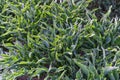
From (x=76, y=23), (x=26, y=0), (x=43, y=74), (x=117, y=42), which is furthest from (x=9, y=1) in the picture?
(x=117, y=42)

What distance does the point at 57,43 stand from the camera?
3250 mm

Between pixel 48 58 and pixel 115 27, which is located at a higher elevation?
pixel 115 27

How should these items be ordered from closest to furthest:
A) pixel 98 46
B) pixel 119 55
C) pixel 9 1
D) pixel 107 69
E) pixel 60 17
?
pixel 107 69, pixel 119 55, pixel 98 46, pixel 60 17, pixel 9 1

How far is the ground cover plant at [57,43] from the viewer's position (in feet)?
9.92

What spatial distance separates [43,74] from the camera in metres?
3.14

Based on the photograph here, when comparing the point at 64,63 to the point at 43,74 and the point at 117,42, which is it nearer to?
the point at 43,74

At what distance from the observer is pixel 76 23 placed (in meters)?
3.45

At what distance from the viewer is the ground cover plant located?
3.02 metres

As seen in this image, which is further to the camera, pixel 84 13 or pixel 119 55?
pixel 84 13

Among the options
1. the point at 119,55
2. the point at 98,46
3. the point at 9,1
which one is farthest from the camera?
the point at 9,1

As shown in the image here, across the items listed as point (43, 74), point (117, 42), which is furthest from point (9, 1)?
point (117, 42)

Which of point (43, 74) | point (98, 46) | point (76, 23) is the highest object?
point (76, 23)

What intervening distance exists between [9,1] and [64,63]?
1.39 m

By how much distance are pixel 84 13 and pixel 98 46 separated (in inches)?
27.3
